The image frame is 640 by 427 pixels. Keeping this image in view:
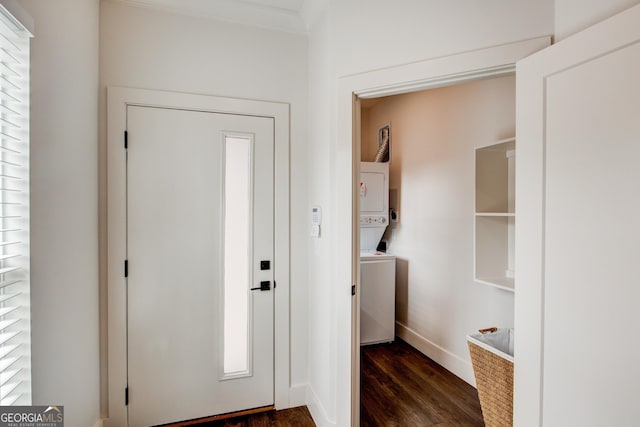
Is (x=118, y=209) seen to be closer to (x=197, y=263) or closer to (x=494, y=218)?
(x=197, y=263)

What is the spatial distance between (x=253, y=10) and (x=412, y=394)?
2.94 metres

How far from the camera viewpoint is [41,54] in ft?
4.25

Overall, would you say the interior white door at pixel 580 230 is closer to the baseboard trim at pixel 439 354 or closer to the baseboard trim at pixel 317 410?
the baseboard trim at pixel 317 410

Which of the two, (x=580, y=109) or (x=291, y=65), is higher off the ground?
(x=291, y=65)

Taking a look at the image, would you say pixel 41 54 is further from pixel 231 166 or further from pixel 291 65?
pixel 291 65

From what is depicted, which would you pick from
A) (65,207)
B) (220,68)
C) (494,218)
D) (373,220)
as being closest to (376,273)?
(373,220)

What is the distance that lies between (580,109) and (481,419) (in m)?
2.08

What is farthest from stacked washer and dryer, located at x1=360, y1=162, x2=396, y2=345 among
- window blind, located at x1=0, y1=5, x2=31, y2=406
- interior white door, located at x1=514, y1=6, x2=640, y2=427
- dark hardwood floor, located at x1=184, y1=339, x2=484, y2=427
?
window blind, located at x1=0, y1=5, x2=31, y2=406

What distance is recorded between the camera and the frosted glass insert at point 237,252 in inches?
85.4

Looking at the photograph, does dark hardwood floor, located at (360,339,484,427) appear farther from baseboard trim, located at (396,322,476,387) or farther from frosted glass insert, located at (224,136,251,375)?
frosted glass insert, located at (224,136,251,375)

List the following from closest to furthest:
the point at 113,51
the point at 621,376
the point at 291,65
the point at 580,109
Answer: the point at 621,376, the point at 580,109, the point at 113,51, the point at 291,65

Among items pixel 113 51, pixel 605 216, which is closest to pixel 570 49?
pixel 605 216

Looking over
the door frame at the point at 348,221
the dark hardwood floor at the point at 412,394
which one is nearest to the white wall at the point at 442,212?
the dark hardwood floor at the point at 412,394

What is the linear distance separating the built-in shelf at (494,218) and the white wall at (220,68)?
4.08ft
